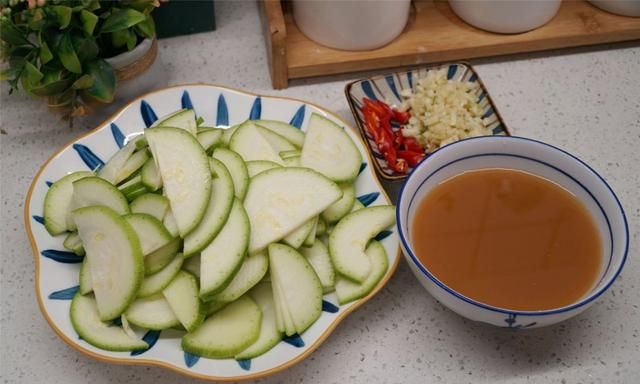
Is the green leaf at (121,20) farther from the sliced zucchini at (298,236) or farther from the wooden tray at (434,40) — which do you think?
the sliced zucchini at (298,236)

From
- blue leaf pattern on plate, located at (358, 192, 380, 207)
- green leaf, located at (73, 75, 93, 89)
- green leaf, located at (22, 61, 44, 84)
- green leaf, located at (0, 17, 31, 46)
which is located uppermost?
green leaf, located at (0, 17, 31, 46)

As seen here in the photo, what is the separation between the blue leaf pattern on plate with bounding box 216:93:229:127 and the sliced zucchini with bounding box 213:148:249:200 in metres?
0.17

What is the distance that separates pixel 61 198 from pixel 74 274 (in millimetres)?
130

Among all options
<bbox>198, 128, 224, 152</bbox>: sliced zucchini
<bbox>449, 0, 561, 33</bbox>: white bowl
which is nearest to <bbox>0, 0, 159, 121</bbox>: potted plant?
<bbox>198, 128, 224, 152</bbox>: sliced zucchini

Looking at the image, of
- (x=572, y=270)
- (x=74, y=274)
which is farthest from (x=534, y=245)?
(x=74, y=274)

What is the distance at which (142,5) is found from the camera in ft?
3.60

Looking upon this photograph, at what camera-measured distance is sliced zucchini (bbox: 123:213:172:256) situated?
0.81m

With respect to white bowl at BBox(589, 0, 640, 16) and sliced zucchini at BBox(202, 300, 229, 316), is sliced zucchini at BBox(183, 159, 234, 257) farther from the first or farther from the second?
white bowl at BBox(589, 0, 640, 16)

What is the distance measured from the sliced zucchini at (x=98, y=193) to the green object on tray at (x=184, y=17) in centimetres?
59

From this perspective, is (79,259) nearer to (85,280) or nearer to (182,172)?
(85,280)

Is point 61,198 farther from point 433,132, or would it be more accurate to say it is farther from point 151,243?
point 433,132

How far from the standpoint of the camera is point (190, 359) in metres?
0.78

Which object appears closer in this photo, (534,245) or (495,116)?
(534,245)

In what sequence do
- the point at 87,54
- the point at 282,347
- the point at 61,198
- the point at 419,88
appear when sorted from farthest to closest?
the point at 419,88 → the point at 87,54 → the point at 61,198 → the point at 282,347
